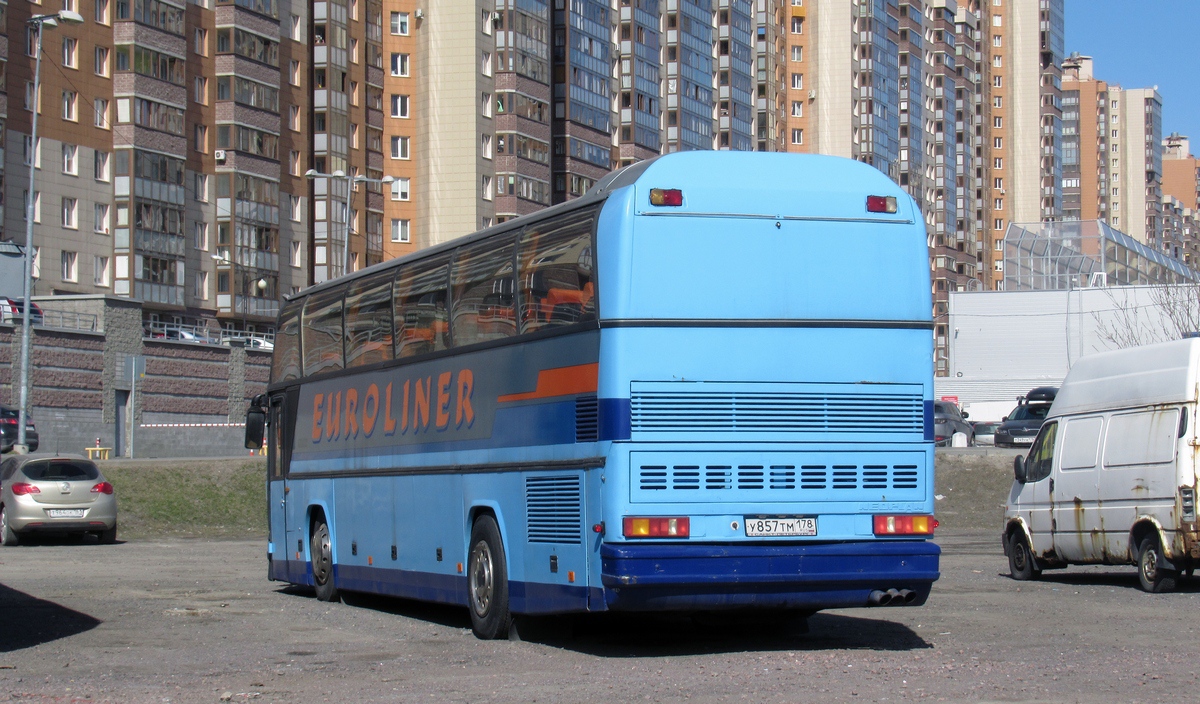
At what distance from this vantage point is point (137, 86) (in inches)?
2749

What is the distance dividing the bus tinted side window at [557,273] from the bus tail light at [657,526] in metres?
1.44

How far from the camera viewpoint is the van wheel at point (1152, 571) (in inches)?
671

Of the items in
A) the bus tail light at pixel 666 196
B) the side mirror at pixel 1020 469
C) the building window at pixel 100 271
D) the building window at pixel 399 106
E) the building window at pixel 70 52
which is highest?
the building window at pixel 399 106

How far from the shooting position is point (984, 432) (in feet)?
202

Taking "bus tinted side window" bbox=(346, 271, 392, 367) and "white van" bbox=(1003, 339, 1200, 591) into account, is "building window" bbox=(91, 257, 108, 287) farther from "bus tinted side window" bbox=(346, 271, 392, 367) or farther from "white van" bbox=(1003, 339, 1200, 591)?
"bus tinted side window" bbox=(346, 271, 392, 367)

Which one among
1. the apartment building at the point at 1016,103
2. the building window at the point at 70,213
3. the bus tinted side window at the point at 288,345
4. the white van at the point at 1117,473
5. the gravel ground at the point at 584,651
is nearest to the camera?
the gravel ground at the point at 584,651

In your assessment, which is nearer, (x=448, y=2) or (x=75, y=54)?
(x=75, y=54)

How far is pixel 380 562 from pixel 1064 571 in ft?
33.6

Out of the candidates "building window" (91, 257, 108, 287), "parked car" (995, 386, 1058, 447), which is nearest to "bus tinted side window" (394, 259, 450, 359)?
"parked car" (995, 386, 1058, 447)

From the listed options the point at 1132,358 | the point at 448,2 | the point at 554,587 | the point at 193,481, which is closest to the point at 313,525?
the point at 554,587

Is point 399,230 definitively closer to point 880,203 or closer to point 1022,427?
point 1022,427

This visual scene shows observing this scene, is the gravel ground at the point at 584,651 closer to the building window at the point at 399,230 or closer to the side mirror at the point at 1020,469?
the side mirror at the point at 1020,469

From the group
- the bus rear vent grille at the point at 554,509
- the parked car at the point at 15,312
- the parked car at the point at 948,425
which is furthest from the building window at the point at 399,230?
the bus rear vent grille at the point at 554,509

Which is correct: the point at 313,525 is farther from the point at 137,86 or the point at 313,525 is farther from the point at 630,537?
the point at 137,86
